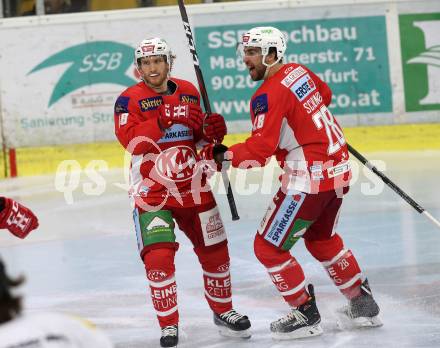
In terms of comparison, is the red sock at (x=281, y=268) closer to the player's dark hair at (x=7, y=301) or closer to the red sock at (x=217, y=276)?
the red sock at (x=217, y=276)

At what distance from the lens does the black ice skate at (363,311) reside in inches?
183

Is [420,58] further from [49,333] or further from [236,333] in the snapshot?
[49,333]

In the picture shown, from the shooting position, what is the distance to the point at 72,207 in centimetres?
797

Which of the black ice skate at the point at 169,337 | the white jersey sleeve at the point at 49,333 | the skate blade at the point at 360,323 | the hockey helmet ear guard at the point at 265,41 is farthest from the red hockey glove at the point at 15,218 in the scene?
the white jersey sleeve at the point at 49,333

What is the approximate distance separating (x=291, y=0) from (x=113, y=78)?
176 cm

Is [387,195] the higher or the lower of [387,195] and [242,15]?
the lower

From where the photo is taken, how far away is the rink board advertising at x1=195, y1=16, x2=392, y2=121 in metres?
9.99

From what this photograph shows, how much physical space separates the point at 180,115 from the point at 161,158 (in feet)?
0.71

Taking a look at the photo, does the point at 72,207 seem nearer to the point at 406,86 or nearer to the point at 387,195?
the point at 387,195

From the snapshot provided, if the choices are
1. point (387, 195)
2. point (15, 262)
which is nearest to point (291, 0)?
point (387, 195)

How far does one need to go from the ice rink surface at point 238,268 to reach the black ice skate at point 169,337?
0.39 ft

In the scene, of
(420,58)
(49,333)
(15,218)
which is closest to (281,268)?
(15,218)

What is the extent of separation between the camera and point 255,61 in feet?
14.9

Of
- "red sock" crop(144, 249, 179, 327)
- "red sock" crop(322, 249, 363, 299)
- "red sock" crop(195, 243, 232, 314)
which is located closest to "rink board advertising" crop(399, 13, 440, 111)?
"red sock" crop(322, 249, 363, 299)
